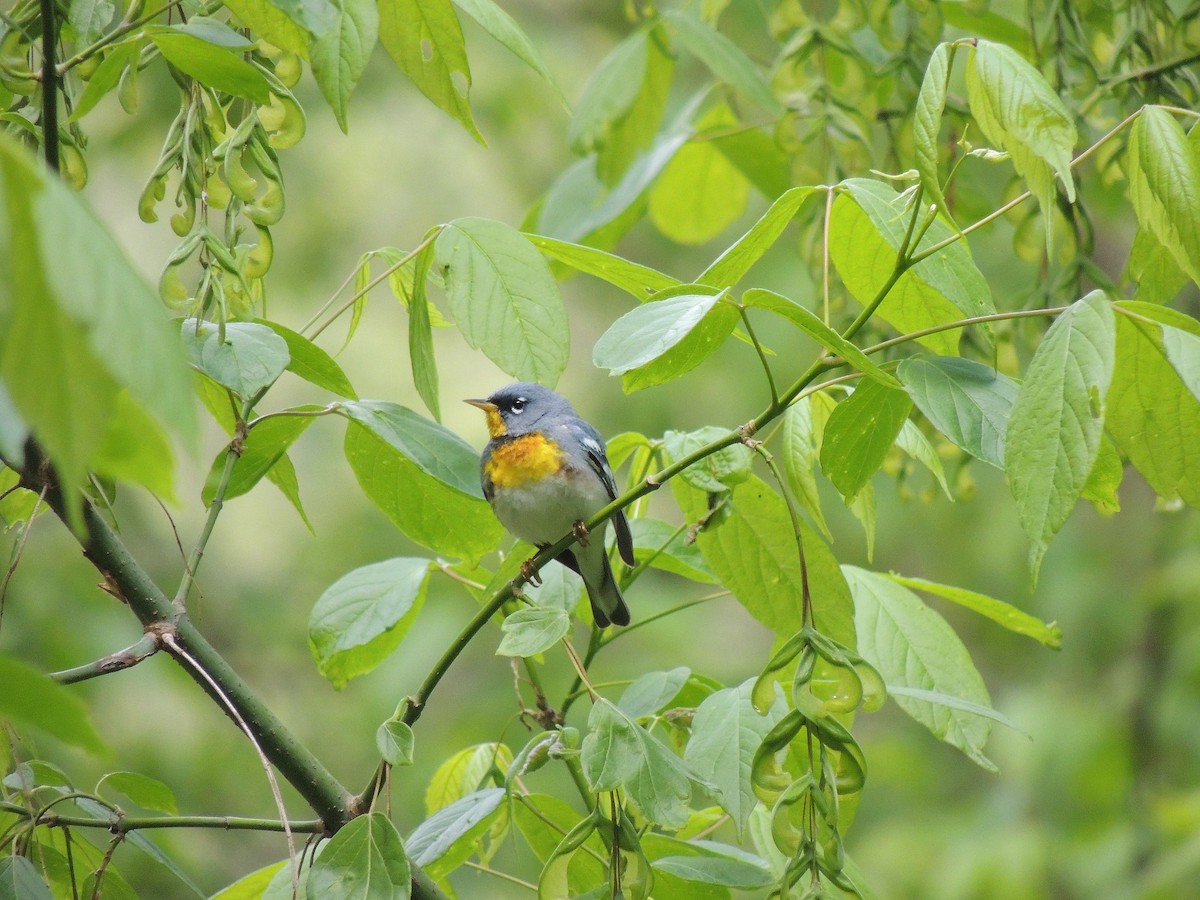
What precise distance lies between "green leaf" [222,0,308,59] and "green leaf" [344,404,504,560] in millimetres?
638

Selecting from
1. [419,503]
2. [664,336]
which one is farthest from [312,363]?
[664,336]

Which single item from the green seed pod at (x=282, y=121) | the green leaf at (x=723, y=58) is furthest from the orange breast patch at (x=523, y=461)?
the green seed pod at (x=282, y=121)

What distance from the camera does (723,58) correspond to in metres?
2.61

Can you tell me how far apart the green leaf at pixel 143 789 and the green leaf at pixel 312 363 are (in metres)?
0.64

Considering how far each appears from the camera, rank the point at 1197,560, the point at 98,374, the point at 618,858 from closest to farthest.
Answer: the point at 98,374 → the point at 618,858 → the point at 1197,560

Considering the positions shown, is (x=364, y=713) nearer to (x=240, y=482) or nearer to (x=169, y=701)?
(x=169, y=701)

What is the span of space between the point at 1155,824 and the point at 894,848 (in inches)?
51.4

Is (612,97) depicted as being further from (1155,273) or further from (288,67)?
(1155,273)

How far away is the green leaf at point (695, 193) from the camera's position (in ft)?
11.4

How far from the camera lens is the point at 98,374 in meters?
0.72

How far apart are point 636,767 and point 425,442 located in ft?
1.91

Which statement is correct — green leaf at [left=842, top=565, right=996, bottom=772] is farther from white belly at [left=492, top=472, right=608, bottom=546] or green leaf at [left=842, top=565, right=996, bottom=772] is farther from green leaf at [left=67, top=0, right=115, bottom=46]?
green leaf at [left=67, top=0, right=115, bottom=46]

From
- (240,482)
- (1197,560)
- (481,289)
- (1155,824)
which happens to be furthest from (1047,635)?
(1155,824)

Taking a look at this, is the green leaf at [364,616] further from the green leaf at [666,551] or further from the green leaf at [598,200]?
the green leaf at [598,200]
